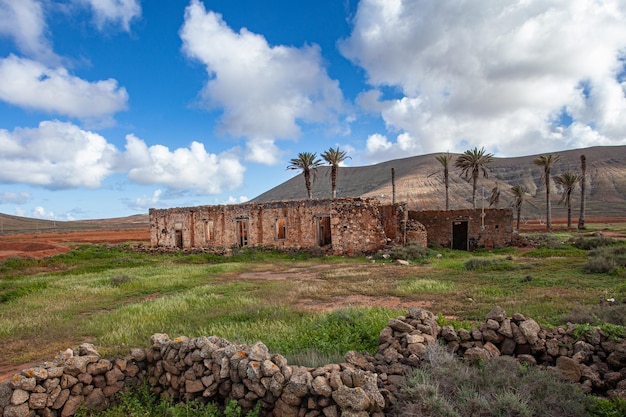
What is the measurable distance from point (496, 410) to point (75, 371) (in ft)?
16.0

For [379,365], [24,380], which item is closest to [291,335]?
[379,365]

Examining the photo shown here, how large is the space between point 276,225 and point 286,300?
13.3 m

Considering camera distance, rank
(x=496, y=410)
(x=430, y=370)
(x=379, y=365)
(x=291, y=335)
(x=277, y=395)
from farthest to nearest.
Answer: (x=291, y=335)
(x=379, y=365)
(x=430, y=370)
(x=277, y=395)
(x=496, y=410)

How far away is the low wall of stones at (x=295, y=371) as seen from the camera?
3693mm

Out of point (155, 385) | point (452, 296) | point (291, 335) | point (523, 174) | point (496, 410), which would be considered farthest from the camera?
point (523, 174)

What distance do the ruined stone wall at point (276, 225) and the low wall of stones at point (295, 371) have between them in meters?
14.7

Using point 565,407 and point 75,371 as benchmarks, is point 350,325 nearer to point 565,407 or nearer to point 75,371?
point 565,407

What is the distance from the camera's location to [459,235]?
23.9 metres

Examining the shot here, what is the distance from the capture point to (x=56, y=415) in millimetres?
4254

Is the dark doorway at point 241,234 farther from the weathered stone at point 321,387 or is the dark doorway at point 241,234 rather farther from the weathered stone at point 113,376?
the weathered stone at point 321,387

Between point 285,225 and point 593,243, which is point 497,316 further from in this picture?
point 593,243

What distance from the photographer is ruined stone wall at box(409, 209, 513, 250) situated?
71.7 ft

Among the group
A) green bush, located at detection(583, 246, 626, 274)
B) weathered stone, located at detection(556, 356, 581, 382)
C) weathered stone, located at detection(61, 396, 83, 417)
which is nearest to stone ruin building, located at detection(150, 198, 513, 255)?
green bush, located at detection(583, 246, 626, 274)

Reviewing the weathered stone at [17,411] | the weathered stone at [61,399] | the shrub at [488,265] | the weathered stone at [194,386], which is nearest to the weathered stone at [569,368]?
the weathered stone at [194,386]
